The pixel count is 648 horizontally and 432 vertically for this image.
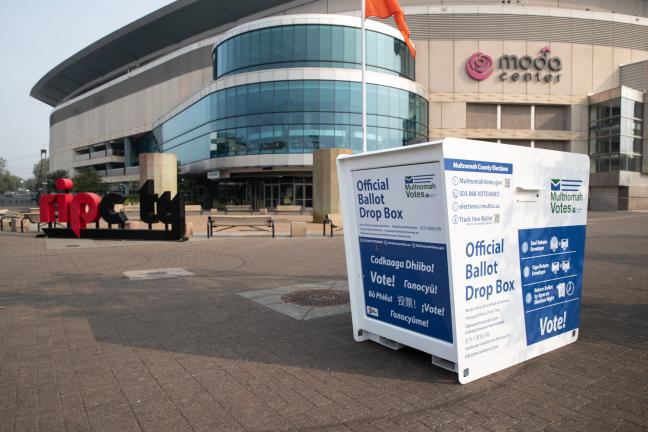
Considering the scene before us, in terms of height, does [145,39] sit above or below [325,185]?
above

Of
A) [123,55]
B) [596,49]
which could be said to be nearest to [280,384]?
[596,49]

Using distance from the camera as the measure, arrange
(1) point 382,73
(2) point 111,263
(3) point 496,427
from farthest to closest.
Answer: (1) point 382,73, (2) point 111,263, (3) point 496,427

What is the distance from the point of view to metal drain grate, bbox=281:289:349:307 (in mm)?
6820

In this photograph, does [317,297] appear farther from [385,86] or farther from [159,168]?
[385,86]

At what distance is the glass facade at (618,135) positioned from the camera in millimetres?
47281

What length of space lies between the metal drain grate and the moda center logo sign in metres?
48.0

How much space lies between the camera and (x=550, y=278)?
4688 millimetres

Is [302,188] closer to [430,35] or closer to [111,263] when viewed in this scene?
[430,35]

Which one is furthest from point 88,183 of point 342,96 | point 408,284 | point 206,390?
point 408,284

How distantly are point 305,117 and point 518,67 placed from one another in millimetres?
25857

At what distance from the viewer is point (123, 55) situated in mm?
72875

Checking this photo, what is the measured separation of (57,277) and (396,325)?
7.55 m

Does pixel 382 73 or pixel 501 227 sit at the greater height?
pixel 382 73

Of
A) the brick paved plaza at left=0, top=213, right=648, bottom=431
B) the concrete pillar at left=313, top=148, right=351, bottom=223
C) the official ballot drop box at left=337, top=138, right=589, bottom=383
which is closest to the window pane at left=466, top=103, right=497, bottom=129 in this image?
the concrete pillar at left=313, top=148, right=351, bottom=223
